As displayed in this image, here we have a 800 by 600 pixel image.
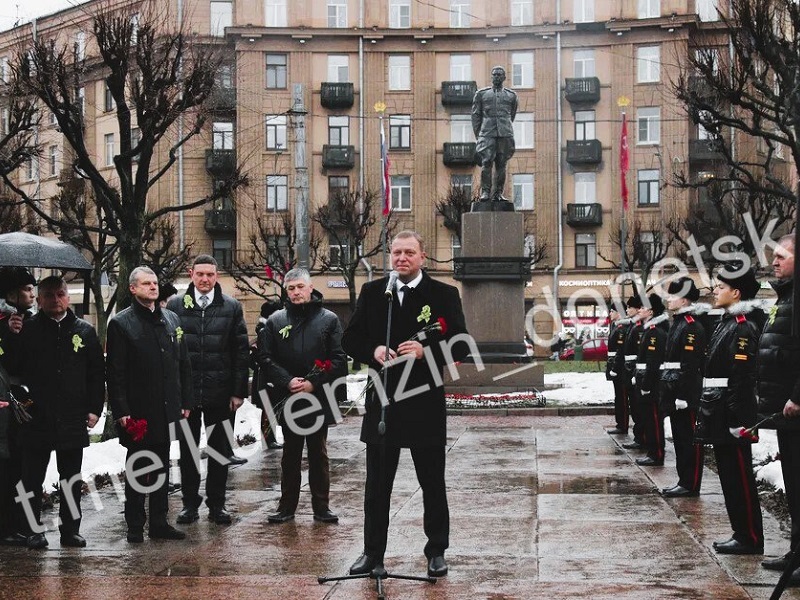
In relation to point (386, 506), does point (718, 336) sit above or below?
above

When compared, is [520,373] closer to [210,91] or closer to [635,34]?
[210,91]

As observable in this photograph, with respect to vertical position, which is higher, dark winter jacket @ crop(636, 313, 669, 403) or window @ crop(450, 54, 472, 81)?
window @ crop(450, 54, 472, 81)

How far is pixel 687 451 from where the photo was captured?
35.7ft

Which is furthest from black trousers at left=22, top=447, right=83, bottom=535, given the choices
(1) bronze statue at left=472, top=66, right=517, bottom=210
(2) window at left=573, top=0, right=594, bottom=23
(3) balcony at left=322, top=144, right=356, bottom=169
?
(2) window at left=573, top=0, right=594, bottom=23

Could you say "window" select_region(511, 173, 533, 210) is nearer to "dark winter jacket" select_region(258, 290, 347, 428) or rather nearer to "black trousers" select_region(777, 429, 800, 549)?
"dark winter jacket" select_region(258, 290, 347, 428)

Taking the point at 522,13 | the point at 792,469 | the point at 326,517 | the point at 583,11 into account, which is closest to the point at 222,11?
the point at 522,13

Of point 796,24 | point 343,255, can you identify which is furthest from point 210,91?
point 343,255

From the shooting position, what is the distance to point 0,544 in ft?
28.3

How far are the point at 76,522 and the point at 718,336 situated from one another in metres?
4.72

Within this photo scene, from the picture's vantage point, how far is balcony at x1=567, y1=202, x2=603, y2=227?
57.8m

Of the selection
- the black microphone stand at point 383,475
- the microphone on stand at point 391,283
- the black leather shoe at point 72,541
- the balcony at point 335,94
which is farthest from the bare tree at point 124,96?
the balcony at point 335,94

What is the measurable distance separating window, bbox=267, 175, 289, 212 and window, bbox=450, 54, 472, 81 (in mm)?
9869

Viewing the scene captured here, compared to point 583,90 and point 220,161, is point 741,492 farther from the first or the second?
point 583,90

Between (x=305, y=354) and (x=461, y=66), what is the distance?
5133 cm
